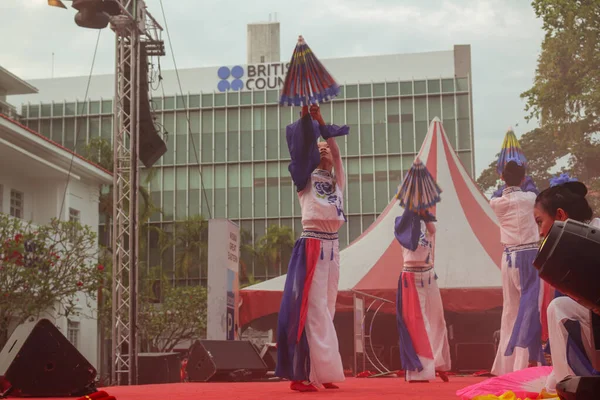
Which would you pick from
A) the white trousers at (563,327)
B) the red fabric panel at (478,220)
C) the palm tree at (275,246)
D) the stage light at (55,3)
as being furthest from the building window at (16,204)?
the white trousers at (563,327)

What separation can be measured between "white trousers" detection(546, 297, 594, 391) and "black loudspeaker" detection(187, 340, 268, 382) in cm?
682

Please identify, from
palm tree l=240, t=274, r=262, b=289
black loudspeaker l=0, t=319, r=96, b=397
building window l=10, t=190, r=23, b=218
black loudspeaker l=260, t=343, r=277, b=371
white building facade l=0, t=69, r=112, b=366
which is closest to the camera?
black loudspeaker l=0, t=319, r=96, b=397

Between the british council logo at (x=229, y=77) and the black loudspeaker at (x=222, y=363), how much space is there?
108 feet

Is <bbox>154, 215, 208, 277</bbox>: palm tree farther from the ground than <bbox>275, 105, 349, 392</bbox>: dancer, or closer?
farther from the ground

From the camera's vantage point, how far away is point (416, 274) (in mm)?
8086

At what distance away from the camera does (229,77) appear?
42.6 m

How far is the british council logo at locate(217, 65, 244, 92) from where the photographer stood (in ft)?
139

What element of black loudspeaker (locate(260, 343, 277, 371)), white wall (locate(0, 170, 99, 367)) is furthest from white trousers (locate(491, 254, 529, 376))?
white wall (locate(0, 170, 99, 367))

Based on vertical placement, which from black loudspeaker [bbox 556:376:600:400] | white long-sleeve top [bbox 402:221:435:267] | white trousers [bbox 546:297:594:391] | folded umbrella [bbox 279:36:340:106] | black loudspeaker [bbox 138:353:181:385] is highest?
folded umbrella [bbox 279:36:340:106]

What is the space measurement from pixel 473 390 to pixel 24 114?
138ft

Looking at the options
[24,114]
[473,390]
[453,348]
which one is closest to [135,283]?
[473,390]

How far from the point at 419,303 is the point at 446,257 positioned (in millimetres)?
5965

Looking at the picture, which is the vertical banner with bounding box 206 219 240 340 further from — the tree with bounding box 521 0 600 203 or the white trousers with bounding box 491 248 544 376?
the tree with bounding box 521 0 600 203

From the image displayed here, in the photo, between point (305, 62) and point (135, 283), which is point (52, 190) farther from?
point (305, 62)
